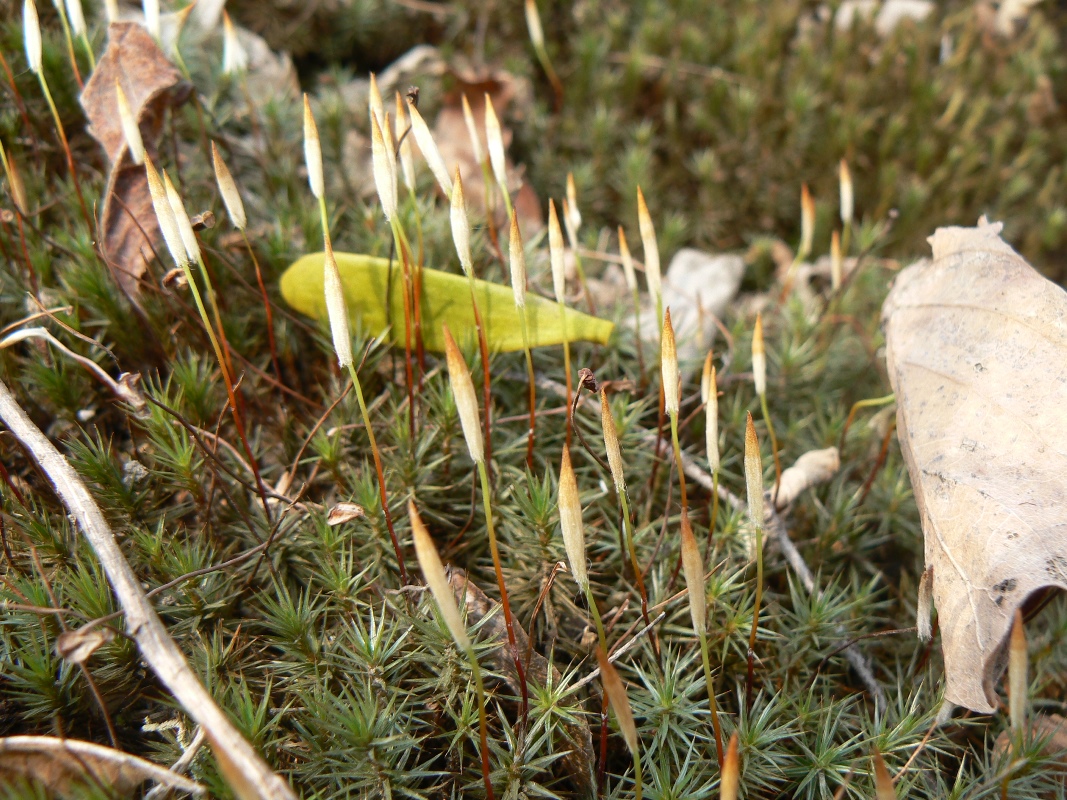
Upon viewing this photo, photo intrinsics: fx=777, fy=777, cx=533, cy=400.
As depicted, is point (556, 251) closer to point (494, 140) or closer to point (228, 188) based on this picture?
point (494, 140)

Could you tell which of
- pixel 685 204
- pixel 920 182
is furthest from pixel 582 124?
pixel 920 182

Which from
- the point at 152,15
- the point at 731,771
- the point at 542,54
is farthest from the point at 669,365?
the point at 542,54

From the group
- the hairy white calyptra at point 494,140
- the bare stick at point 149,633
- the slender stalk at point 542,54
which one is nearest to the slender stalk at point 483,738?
the bare stick at point 149,633

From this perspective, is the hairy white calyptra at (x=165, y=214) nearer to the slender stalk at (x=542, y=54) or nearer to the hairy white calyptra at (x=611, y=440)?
the hairy white calyptra at (x=611, y=440)

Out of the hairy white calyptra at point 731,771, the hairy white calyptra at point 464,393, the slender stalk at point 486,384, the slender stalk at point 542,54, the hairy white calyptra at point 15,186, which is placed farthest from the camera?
the slender stalk at point 542,54

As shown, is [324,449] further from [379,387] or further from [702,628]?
[702,628]

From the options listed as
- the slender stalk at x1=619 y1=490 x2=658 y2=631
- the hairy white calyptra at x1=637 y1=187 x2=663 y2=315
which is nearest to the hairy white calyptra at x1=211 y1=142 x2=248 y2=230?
the hairy white calyptra at x1=637 y1=187 x2=663 y2=315
